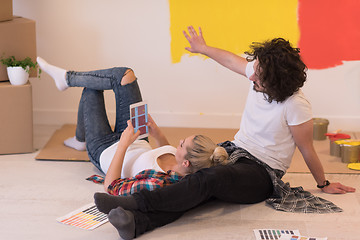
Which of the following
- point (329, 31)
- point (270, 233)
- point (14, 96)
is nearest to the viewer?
point (270, 233)

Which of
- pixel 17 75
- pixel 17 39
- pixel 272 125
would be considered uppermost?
pixel 17 39

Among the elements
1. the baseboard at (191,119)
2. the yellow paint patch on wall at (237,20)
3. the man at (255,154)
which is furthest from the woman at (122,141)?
the yellow paint patch on wall at (237,20)

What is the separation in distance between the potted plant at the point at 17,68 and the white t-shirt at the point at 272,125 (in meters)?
1.41

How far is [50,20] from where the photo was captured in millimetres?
3973

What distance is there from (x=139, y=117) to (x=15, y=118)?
993 mm

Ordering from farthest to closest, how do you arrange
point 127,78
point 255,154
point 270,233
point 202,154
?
1. point 127,78
2. point 255,154
3. point 202,154
4. point 270,233

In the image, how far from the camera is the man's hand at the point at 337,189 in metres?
2.68

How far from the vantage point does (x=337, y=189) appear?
8.79ft

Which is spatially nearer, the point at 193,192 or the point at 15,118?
the point at 193,192

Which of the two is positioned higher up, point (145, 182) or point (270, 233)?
point (145, 182)

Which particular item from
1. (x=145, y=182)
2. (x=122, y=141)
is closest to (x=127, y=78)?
(x=122, y=141)

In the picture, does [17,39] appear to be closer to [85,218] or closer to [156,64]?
[156,64]


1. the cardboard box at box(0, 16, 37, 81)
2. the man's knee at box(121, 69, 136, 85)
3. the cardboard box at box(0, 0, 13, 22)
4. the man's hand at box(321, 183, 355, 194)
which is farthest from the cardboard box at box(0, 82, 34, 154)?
the man's hand at box(321, 183, 355, 194)

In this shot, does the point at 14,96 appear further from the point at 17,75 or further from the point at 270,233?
the point at 270,233
